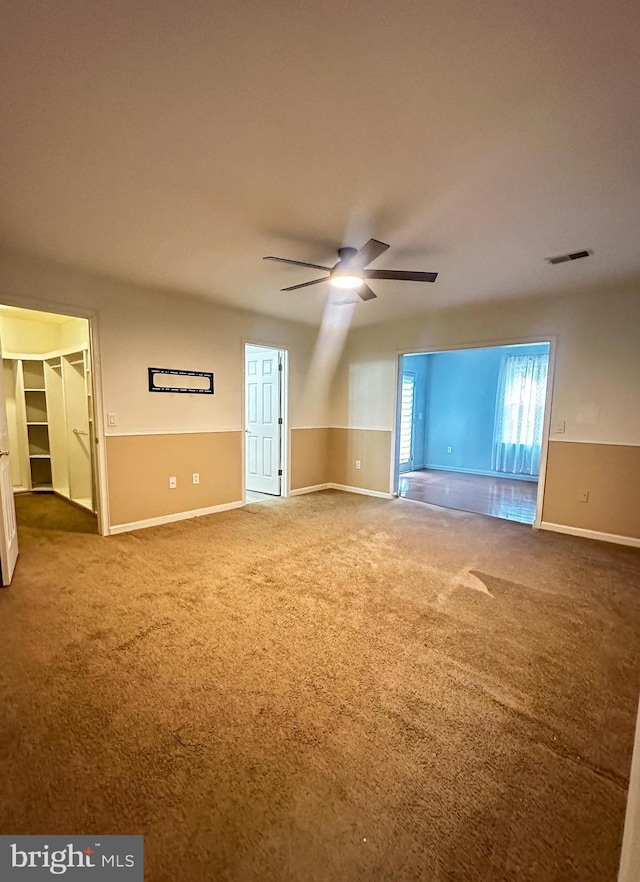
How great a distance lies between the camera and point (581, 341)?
3.82 metres

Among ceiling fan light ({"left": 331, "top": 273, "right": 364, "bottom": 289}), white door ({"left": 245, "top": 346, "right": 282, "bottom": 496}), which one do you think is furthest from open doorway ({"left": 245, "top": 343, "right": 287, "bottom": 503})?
ceiling fan light ({"left": 331, "top": 273, "right": 364, "bottom": 289})

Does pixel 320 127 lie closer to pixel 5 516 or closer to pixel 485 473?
pixel 5 516

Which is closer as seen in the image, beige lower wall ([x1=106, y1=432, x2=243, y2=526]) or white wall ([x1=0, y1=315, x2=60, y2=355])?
beige lower wall ([x1=106, y1=432, x2=243, y2=526])

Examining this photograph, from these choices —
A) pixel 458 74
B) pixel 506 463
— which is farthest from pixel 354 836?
pixel 506 463

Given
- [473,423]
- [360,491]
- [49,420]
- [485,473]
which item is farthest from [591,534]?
[49,420]

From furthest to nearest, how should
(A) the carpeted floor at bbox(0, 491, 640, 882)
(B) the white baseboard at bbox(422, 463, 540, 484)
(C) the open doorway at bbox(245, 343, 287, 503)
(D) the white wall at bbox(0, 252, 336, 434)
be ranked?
(B) the white baseboard at bbox(422, 463, 540, 484) < (C) the open doorway at bbox(245, 343, 287, 503) < (D) the white wall at bbox(0, 252, 336, 434) < (A) the carpeted floor at bbox(0, 491, 640, 882)

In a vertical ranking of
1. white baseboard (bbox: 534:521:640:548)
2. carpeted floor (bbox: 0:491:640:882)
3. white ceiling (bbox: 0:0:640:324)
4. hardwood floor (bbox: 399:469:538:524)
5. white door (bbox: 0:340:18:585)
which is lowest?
carpeted floor (bbox: 0:491:640:882)

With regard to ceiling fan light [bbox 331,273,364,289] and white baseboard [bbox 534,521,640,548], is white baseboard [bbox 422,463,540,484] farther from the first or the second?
ceiling fan light [bbox 331,273,364,289]

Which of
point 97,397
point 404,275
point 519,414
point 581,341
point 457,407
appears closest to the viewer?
point 404,275

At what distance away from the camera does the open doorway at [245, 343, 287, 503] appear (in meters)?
5.38

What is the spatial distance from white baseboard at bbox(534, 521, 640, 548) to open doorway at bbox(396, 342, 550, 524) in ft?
4.66

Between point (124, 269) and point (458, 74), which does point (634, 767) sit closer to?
point (458, 74)

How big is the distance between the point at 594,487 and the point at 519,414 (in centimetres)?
323

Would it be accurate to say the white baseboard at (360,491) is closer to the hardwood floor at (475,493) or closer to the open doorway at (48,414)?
the hardwood floor at (475,493)
